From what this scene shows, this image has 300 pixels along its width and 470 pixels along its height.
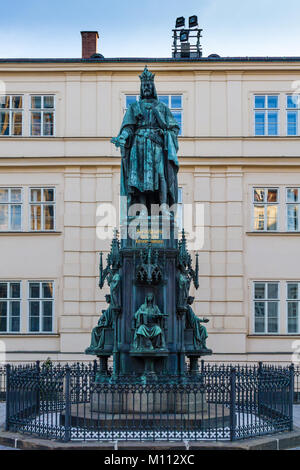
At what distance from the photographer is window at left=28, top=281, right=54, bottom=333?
24875 millimetres

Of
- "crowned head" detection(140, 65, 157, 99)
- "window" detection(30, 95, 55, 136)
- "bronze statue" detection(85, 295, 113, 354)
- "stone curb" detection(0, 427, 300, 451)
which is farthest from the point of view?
"window" detection(30, 95, 55, 136)

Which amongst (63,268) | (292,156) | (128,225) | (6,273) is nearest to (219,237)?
(292,156)

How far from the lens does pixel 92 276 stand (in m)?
25.1

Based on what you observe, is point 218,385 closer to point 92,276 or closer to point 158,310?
point 158,310

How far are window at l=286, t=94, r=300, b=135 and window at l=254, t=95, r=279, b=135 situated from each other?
39 cm

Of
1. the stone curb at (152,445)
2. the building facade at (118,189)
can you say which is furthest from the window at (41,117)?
the stone curb at (152,445)

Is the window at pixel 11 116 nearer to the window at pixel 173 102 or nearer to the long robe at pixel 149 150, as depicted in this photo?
the window at pixel 173 102

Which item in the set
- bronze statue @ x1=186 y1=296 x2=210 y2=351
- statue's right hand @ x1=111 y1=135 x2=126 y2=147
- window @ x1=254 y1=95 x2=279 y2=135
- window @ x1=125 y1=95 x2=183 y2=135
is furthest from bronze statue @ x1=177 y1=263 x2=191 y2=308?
window @ x1=254 y1=95 x2=279 y2=135

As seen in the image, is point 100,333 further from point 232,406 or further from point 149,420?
point 232,406

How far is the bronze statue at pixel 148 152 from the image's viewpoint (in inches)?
570

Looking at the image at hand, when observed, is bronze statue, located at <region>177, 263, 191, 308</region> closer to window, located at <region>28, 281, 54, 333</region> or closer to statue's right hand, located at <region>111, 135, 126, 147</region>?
statue's right hand, located at <region>111, 135, 126, 147</region>

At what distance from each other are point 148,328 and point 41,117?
46.6 feet

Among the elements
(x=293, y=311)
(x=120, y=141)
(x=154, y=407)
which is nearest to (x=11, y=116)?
(x=293, y=311)

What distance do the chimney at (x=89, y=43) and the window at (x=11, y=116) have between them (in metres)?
3.18
